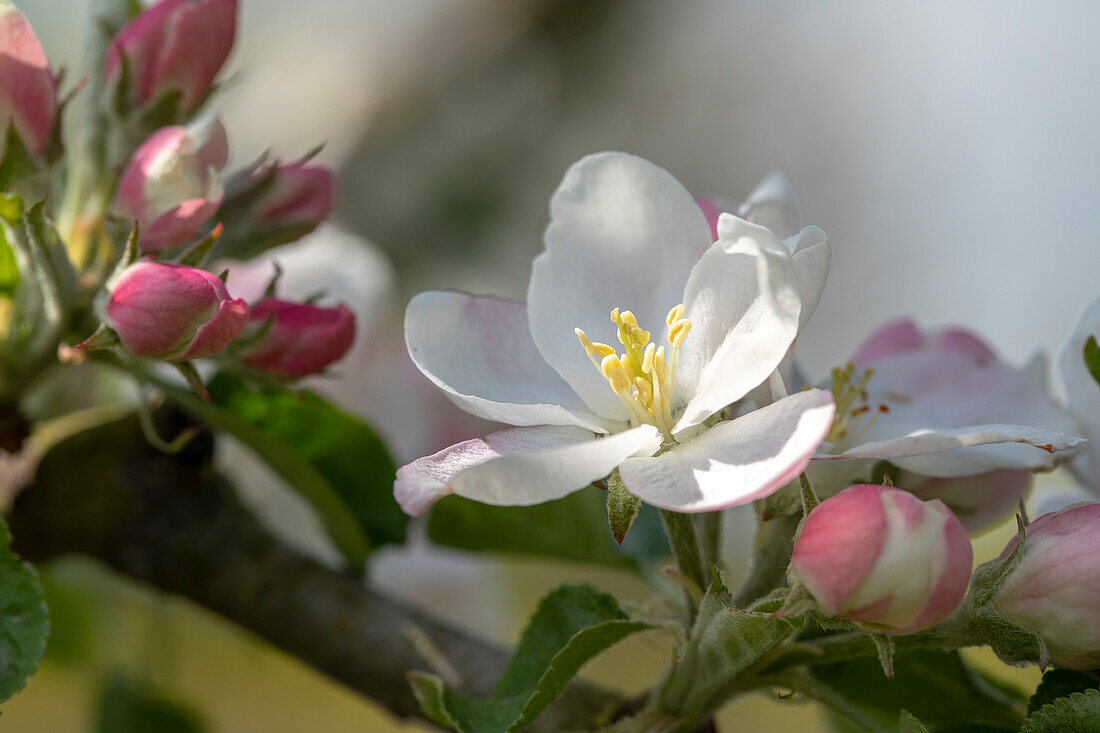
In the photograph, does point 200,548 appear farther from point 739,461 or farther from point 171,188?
point 739,461

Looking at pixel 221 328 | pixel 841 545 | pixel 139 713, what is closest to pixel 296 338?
pixel 221 328

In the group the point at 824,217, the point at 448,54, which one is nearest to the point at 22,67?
the point at 448,54

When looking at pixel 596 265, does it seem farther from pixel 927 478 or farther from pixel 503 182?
pixel 503 182

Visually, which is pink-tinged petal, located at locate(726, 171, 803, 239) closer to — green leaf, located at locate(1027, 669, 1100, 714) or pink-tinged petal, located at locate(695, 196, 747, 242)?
pink-tinged petal, located at locate(695, 196, 747, 242)

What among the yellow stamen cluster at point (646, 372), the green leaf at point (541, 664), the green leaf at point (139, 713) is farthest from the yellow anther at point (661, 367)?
the green leaf at point (139, 713)

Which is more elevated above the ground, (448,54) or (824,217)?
(448,54)
